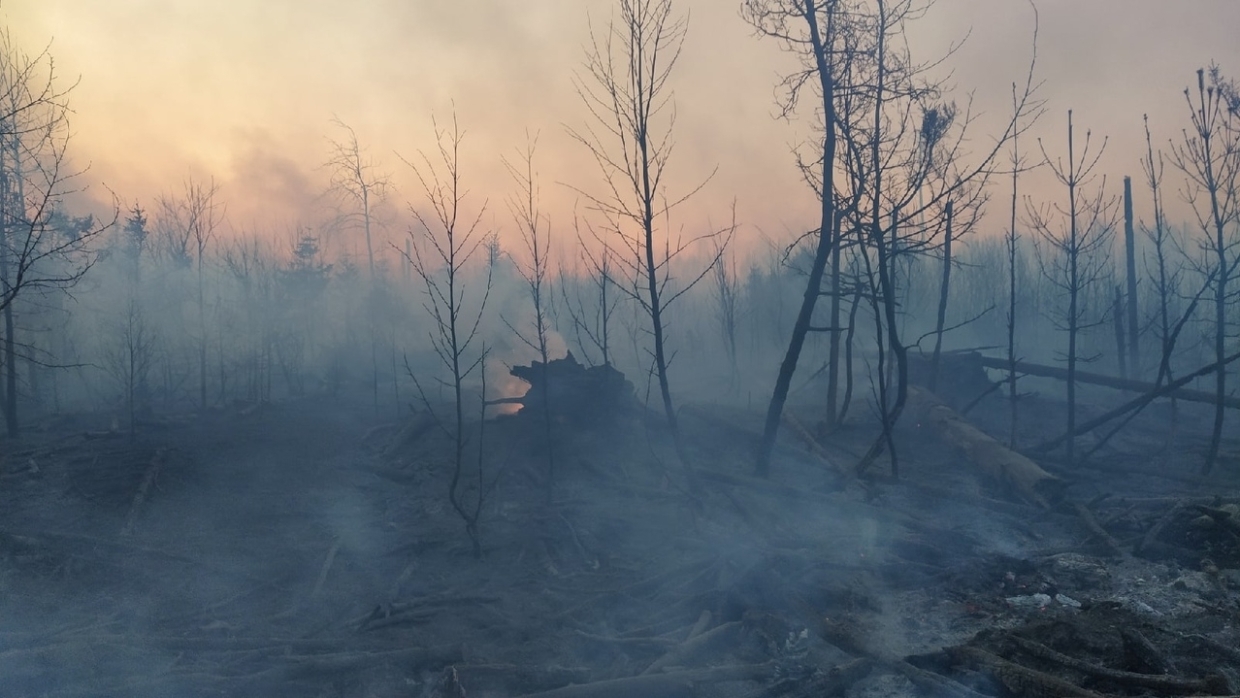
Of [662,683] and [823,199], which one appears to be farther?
[823,199]

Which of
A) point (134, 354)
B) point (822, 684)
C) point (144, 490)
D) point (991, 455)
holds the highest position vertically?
point (134, 354)

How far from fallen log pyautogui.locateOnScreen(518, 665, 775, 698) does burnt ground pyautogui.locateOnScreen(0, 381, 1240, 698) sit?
0.02 m

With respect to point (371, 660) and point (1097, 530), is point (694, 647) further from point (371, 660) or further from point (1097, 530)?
point (1097, 530)

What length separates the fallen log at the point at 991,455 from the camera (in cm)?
1009

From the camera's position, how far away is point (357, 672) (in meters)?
5.55

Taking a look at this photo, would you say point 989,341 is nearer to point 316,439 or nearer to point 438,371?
point 438,371

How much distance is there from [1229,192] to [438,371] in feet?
92.8

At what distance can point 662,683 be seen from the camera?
5.25 m

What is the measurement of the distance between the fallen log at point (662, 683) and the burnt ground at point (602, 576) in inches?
0.9

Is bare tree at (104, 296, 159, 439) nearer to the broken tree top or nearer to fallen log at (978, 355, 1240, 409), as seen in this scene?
the broken tree top

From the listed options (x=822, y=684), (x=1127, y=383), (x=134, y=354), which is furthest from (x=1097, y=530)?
(x=134, y=354)

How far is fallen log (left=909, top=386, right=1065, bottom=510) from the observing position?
10086 millimetres

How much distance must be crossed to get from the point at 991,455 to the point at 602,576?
7117 mm

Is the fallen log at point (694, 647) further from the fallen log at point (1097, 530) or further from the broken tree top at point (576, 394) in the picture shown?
the broken tree top at point (576, 394)
